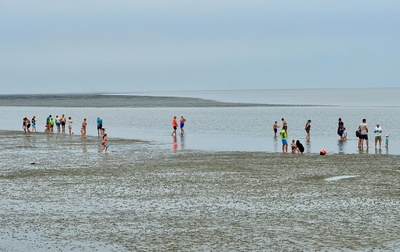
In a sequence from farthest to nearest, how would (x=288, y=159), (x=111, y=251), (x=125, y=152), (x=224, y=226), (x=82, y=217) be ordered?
(x=125, y=152) → (x=288, y=159) → (x=82, y=217) → (x=224, y=226) → (x=111, y=251)

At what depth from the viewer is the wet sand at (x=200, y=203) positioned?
16.3m

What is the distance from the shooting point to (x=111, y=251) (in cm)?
1525

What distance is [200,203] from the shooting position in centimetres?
2133

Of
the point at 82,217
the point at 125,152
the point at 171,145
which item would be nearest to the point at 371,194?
the point at 82,217

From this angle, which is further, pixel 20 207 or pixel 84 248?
pixel 20 207

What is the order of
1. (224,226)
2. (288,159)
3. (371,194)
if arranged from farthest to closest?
(288,159), (371,194), (224,226)

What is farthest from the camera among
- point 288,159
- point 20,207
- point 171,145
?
point 171,145

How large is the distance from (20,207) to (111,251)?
6500mm

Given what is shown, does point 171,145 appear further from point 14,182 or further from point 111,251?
point 111,251

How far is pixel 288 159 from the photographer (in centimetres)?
3462

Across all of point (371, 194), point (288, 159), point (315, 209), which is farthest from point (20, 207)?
point (288, 159)

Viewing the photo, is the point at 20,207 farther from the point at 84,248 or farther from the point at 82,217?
the point at 84,248

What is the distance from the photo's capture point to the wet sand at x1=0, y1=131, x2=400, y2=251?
1628 centimetres

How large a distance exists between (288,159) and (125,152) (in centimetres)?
1057
